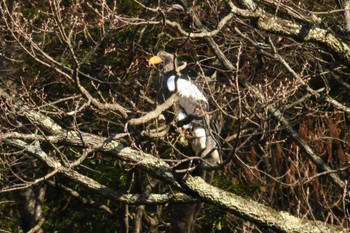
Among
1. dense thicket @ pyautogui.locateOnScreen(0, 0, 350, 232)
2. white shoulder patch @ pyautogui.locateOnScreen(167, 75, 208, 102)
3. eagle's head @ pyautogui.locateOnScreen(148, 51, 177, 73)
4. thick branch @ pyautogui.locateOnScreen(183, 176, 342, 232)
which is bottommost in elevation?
dense thicket @ pyautogui.locateOnScreen(0, 0, 350, 232)

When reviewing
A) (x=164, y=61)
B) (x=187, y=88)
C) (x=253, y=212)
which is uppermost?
(x=253, y=212)

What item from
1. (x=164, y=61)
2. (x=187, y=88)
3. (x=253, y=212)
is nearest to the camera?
(x=253, y=212)

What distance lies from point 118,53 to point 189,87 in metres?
2.02

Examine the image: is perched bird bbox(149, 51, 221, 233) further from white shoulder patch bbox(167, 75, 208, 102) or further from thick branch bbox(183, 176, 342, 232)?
thick branch bbox(183, 176, 342, 232)

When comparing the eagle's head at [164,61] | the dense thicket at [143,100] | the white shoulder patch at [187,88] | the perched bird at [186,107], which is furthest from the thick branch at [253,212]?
the eagle's head at [164,61]

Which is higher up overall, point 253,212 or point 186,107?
point 253,212

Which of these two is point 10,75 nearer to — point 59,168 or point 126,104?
point 126,104

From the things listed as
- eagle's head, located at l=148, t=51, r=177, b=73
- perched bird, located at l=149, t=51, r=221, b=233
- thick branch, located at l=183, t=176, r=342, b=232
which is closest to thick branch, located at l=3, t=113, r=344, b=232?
thick branch, located at l=183, t=176, r=342, b=232

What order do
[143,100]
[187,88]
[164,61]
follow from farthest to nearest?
1. [164,61]
2. [187,88]
3. [143,100]

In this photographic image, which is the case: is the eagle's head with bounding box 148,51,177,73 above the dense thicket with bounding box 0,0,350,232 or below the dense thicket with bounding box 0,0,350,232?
above

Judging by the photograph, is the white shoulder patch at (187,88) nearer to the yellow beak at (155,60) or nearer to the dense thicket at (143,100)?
the dense thicket at (143,100)

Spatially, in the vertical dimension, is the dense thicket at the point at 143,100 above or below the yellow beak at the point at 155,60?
below

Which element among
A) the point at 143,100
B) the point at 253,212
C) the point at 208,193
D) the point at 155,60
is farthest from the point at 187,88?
the point at 253,212

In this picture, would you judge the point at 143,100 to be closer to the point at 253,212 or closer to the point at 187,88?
the point at 187,88
